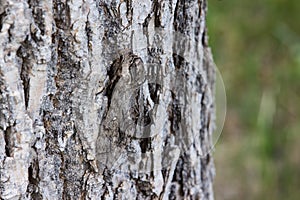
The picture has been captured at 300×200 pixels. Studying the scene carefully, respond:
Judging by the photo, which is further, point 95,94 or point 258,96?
point 258,96

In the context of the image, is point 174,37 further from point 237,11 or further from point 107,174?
point 237,11

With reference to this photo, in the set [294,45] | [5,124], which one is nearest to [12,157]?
[5,124]

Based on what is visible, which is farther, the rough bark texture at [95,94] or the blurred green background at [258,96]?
the blurred green background at [258,96]

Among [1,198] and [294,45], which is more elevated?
[294,45]

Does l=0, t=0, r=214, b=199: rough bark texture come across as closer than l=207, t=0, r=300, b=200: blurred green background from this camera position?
Yes
